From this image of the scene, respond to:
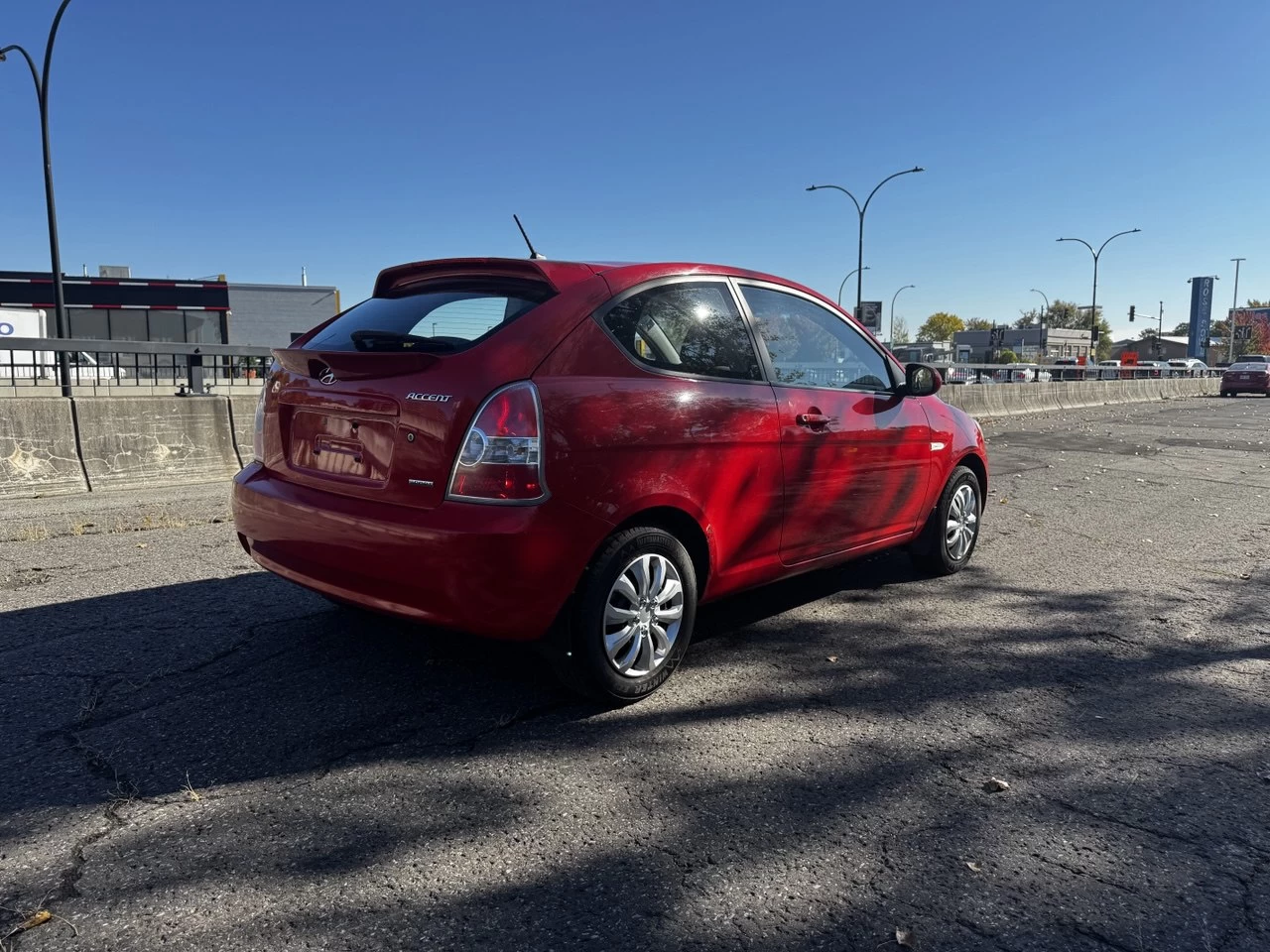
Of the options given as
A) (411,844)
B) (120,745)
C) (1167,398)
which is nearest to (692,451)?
(411,844)

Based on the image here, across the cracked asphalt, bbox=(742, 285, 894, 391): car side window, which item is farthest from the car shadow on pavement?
bbox=(742, 285, 894, 391): car side window

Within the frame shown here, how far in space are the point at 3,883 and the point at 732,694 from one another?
2365 millimetres

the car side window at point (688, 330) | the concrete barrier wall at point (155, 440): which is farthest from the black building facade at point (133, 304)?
the car side window at point (688, 330)

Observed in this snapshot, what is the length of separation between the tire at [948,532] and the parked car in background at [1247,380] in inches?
1526

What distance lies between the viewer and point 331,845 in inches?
95.2

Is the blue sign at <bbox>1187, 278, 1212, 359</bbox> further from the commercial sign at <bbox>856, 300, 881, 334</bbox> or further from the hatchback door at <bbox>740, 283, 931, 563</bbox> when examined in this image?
the hatchback door at <bbox>740, 283, 931, 563</bbox>

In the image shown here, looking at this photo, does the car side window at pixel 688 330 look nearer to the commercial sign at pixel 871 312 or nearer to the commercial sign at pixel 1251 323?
the commercial sign at pixel 871 312

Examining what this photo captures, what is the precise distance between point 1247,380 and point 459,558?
42.8 m

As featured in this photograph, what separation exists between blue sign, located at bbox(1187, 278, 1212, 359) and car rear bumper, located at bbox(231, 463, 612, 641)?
408ft

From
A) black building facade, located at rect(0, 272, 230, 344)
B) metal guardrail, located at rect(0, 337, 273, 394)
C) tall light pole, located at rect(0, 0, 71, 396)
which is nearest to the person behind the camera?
metal guardrail, located at rect(0, 337, 273, 394)

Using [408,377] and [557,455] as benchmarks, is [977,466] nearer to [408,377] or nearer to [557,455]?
[557,455]

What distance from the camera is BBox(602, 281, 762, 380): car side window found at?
11.4 ft

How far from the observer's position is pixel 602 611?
3178 millimetres

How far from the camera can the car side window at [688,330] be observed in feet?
11.4
